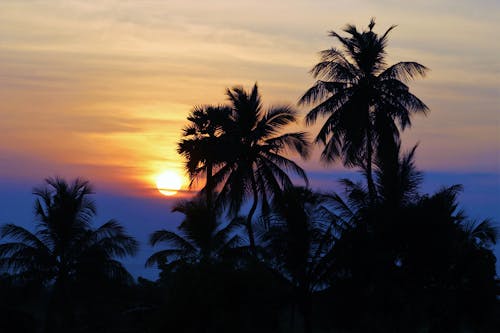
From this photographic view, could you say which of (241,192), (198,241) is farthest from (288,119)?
(198,241)

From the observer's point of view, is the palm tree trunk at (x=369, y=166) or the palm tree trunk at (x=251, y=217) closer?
the palm tree trunk at (x=369, y=166)

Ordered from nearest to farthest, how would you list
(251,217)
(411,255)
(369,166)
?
(411,255) < (369,166) < (251,217)

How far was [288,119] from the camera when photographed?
49844 millimetres

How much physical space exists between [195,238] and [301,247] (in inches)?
252

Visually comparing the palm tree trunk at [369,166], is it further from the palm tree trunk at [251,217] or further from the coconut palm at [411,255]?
the palm tree trunk at [251,217]

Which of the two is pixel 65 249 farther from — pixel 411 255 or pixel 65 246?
pixel 411 255

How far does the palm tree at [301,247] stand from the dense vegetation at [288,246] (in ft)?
0.24

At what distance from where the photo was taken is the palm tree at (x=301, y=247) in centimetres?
4241

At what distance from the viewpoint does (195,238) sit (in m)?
45.5

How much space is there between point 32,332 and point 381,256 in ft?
63.9

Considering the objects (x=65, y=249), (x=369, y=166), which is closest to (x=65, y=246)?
(x=65, y=249)

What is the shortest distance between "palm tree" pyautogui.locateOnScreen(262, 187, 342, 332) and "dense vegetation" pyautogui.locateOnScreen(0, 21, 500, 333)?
7 centimetres

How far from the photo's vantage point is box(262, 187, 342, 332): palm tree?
139 feet

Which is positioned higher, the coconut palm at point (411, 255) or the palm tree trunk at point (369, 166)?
the palm tree trunk at point (369, 166)
